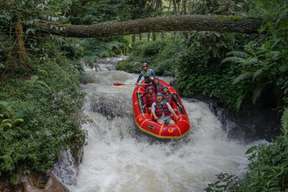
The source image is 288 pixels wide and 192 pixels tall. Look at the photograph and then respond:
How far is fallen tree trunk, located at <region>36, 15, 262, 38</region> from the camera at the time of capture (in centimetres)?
632

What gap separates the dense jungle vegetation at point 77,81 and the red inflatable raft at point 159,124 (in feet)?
4.65

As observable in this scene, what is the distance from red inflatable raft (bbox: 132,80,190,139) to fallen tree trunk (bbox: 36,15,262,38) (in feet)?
8.99

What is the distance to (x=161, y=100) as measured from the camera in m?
9.76

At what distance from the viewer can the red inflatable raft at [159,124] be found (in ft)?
29.4

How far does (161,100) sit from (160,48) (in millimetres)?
8881

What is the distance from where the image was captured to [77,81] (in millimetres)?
10609

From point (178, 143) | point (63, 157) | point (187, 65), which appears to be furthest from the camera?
point (187, 65)

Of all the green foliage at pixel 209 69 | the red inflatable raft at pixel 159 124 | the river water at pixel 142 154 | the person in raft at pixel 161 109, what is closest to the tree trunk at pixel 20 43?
the river water at pixel 142 154

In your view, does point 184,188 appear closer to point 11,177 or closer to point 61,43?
point 11,177

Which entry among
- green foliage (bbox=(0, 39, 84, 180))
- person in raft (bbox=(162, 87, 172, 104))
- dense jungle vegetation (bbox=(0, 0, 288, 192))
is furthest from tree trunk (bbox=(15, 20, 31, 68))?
person in raft (bbox=(162, 87, 172, 104))

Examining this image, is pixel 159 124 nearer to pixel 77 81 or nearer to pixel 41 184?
pixel 77 81

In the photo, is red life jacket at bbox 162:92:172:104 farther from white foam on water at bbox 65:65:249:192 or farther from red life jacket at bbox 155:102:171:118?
white foam on water at bbox 65:65:249:192

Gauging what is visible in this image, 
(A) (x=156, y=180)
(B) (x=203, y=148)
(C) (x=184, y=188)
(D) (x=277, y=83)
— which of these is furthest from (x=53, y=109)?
(D) (x=277, y=83)

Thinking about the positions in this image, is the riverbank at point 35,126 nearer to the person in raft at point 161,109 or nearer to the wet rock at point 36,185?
the wet rock at point 36,185
